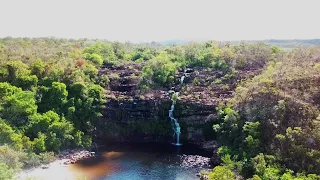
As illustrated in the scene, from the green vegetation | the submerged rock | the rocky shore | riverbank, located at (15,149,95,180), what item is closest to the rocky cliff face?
the green vegetation

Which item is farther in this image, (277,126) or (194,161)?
(194,161)

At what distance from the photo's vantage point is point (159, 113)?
170 feet

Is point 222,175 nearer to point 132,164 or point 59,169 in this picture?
point 132,164

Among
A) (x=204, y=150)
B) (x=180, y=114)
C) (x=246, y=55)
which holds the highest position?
(x=246, y=55)

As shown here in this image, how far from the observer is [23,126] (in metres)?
41.5

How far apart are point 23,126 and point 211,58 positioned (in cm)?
3380

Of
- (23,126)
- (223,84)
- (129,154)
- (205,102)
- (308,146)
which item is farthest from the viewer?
(223,84)

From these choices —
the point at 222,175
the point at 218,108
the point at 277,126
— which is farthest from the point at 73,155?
the point at 277,126

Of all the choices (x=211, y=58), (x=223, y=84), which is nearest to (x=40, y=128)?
(x=223, y=84)

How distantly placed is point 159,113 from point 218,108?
9.73 meters

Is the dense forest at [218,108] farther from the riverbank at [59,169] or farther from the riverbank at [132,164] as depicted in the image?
the riverbank at [132,164]

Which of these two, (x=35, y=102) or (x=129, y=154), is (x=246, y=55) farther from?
(x=35, y=102)

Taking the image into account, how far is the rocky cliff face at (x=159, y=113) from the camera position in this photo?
163ft

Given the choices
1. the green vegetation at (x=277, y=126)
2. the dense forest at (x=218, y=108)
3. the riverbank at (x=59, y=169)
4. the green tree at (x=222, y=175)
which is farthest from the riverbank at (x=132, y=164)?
the green tree at (x=222, y=175)
